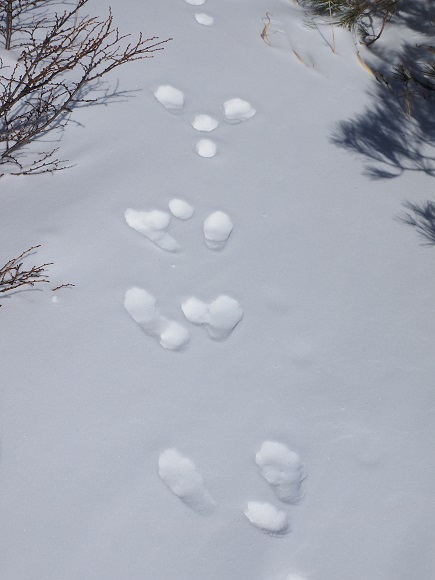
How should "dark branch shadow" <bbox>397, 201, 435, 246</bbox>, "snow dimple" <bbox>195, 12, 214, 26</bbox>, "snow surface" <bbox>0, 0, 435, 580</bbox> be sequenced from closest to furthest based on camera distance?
"snow surface" <bbox>0, 0, 435, 580</bbox>, "dark branch shadow" <bbox>397, 201, 435, 246</bbox>, "snow dimple" <bbox>195, 12, 214, 26</bbox>

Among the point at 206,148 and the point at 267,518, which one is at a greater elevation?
the point at 206,148

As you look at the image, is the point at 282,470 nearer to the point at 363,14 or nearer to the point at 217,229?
the point at 217,229

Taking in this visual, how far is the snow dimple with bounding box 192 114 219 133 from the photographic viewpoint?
87.2 inches

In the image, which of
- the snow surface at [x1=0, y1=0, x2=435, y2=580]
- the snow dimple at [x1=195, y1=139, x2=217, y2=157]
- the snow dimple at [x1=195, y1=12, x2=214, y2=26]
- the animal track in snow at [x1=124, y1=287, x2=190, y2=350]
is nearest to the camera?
the snow surface at [x1=0, y1=0, x2=435, y2=580]

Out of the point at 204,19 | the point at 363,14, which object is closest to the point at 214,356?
the point at 204,19

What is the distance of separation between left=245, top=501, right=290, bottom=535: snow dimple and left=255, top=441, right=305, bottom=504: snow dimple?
0.12ft

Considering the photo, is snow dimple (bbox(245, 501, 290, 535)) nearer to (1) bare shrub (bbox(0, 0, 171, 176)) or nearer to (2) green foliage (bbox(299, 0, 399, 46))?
(1) bare shrub (bbox(0, 0, 171, 176))

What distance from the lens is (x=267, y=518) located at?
4.67ft

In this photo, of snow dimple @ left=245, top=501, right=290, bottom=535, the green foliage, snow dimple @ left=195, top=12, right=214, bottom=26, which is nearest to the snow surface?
snow dimple @ left=245, top=501, right=290, bottom=535

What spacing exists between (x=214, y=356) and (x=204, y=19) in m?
1.64

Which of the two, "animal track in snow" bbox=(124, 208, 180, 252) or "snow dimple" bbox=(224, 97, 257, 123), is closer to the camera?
"animal track in snow" bbox=(124, 208, 180, 252)

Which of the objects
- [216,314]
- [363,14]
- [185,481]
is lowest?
[185,481]

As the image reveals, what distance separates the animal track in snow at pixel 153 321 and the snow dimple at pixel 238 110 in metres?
0.89

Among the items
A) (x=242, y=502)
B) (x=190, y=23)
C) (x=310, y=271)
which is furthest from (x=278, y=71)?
(x=242, y=502)
